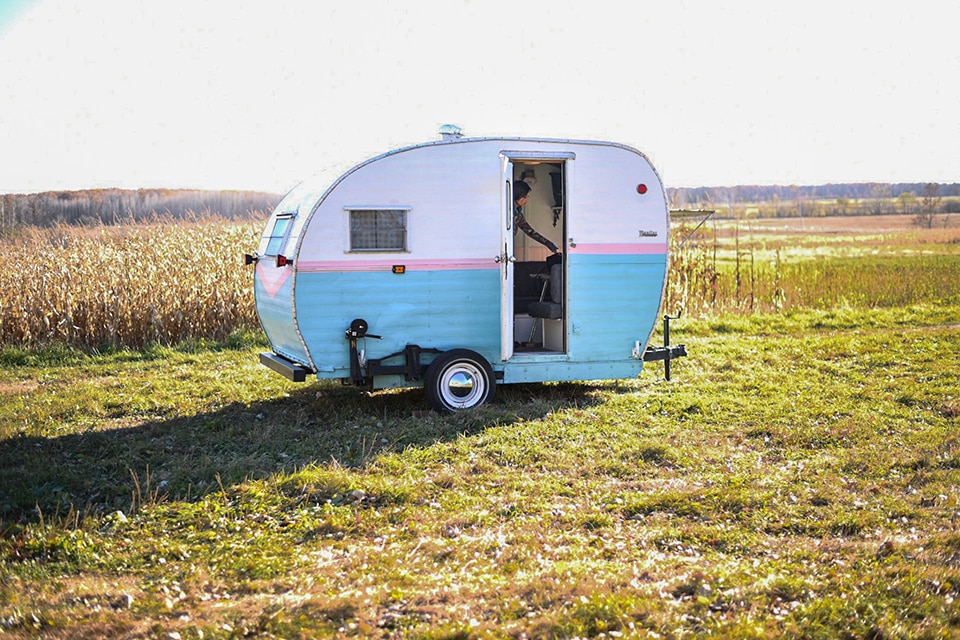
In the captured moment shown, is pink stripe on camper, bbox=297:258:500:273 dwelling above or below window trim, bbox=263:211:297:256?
below

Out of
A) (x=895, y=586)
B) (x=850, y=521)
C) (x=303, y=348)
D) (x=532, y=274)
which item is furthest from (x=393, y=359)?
(x=895, y=586)

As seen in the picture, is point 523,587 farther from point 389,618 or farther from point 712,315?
point 712,315

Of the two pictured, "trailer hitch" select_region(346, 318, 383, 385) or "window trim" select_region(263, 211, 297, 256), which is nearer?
"trailer hitch" select_region(346, 318, 383, 385)

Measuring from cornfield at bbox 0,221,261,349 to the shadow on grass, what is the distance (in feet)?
14.4

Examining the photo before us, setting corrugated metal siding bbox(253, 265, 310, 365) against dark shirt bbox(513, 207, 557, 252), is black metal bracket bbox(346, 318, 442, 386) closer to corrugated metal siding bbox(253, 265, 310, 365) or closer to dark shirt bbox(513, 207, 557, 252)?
corrugated metal siding bbox(253, 265, 310, 365)

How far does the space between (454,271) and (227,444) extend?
294 centimetres

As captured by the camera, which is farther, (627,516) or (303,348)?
(303,348)

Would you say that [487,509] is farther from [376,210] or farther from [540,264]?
[540,264]

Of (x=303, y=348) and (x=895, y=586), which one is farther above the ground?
(x=303, y=348)

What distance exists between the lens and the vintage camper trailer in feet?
33.3

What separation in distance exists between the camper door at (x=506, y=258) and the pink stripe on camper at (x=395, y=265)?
15 cm

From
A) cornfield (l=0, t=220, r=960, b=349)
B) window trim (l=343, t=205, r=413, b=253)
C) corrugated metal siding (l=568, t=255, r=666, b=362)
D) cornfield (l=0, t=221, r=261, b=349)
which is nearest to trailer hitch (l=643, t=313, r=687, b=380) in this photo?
corrugated metal siding (l=568, t=255, r=666, b=362)

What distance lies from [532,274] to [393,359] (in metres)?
2.81

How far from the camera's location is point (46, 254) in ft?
53.0
